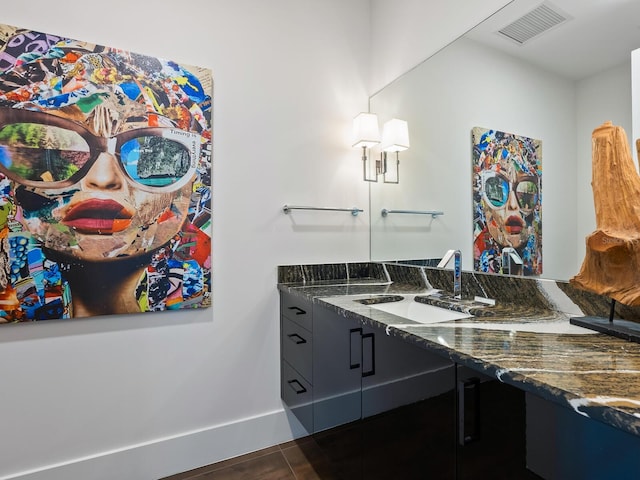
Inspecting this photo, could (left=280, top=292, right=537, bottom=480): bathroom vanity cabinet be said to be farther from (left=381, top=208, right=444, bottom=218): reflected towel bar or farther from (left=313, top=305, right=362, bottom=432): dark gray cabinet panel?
(left=381, top=208, right=444, bottom=218): reflected towel bar

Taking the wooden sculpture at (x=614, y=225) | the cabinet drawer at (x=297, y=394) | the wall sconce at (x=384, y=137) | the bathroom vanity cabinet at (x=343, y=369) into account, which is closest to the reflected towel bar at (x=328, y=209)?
the wall sconce at (x=384, y=137)

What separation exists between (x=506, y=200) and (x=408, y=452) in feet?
3.48

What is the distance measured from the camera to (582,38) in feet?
3.91

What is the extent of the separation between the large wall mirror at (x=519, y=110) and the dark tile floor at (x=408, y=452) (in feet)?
2.37

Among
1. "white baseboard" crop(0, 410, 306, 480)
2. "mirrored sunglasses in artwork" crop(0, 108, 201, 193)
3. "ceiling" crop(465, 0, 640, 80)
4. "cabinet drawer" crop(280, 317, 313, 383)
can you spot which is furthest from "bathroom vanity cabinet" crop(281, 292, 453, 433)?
"ceiling" crop(465, 0, 640, 80)

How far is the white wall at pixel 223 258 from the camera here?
146 centimetres

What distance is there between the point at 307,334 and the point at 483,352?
0.92 meters

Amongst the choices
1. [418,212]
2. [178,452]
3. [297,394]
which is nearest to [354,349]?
[297,394]

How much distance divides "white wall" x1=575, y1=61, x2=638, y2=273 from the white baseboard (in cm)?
169

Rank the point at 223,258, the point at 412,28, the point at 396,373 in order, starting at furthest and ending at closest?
1. the point at 412,28
2. the point at 223,258
3. the point at 396,373

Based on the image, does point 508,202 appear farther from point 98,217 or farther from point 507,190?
point 98,217

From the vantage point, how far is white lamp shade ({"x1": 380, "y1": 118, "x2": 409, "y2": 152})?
78.2 inches

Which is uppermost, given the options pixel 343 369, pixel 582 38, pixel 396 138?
pixel 582 38

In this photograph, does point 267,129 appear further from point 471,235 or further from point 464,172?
point 471,235
